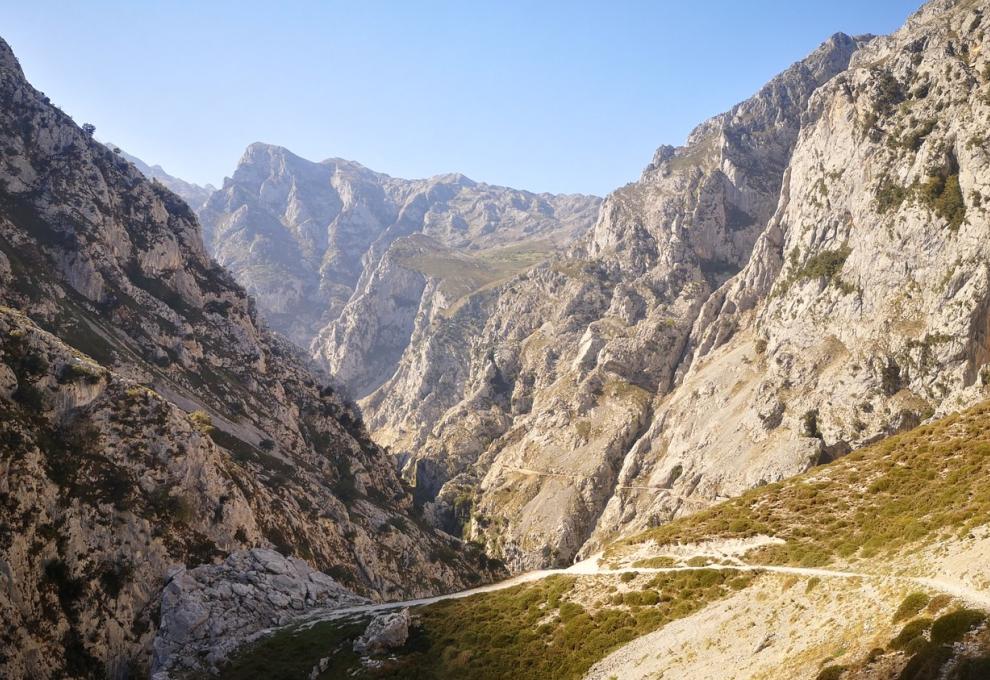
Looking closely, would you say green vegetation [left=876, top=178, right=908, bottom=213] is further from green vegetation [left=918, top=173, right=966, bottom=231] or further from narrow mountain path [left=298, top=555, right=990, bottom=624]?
Answer: narrow mountain path [left=298, top=555, right=990, bottom=624]

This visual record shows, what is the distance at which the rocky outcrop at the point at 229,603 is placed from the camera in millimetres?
49344

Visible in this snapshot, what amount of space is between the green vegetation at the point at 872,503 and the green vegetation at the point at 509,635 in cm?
672

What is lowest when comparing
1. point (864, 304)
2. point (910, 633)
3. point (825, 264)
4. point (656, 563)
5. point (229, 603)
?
point (656, 563)

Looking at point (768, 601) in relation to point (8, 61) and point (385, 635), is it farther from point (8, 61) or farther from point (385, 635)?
point (8, 61)

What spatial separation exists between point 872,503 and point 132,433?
71.4 metres

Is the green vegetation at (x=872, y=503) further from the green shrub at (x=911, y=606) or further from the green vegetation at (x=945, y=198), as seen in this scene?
the green vegetation at (x=945, y=198)

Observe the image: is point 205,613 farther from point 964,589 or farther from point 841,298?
point 841,298

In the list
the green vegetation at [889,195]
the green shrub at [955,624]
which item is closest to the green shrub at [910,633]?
the green shrub at [955,624]

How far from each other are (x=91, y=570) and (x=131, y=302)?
76.4m

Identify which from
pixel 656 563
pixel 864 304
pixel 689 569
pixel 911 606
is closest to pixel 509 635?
pixel 656 563

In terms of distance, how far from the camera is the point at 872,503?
4275 centimetres

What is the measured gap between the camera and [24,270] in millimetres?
92562

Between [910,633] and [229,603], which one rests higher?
[229,603]

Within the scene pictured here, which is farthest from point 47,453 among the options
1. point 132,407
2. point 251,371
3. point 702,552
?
point 251,371
